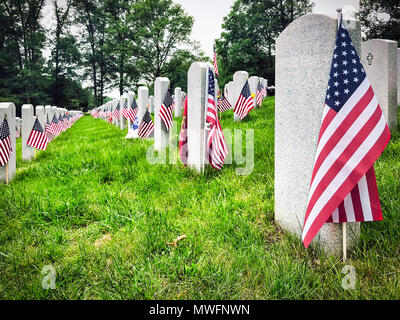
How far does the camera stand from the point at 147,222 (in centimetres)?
269

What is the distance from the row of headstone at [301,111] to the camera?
6.66ft

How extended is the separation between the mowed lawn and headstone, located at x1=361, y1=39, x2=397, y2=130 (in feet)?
4.85

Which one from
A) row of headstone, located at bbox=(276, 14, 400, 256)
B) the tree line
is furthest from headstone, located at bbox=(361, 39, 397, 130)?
the tree line

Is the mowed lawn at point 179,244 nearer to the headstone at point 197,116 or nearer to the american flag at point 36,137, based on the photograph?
the headstone at point 197,116

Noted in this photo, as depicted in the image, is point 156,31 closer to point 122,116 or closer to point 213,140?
point 122,116

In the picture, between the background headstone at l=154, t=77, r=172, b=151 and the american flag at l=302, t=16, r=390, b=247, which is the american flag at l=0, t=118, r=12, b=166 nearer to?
the background headstone at l=154, t=77, r=172, b=151

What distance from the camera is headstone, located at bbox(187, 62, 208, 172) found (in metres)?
4.07

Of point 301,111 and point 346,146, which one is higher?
point 301,111

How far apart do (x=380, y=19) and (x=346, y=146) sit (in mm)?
22193

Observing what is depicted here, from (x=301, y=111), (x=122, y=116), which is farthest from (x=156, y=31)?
(x=301, y=111)

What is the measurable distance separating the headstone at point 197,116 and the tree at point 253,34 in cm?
2617

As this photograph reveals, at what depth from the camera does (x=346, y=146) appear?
6.08 ft
